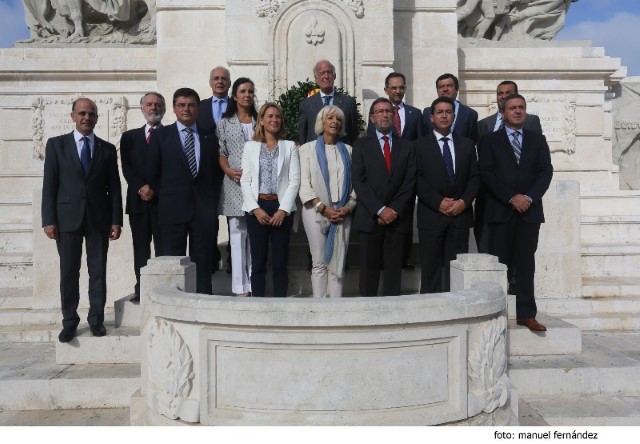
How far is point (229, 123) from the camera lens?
5488 mm

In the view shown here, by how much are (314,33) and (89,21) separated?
530cm

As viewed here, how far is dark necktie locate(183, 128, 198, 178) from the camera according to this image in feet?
16.9

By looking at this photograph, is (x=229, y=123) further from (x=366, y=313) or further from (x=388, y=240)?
(x=366, y=313)

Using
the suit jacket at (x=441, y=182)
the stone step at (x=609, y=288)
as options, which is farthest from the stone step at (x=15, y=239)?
the stone step at (x=609, y=288)

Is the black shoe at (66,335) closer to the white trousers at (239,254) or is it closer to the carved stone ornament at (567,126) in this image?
the white trousers at (239,254)

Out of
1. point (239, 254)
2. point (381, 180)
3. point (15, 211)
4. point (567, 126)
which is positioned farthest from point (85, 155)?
point (567, 126)

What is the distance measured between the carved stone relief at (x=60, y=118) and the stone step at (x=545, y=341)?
26.1 ft

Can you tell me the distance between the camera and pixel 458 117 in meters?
6.02

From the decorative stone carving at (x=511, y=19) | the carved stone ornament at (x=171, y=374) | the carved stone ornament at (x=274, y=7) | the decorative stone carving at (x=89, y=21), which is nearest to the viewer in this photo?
the carved stone ornament at (x=171, y=374)

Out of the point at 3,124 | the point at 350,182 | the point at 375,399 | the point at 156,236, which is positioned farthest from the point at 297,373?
the point at 3,124

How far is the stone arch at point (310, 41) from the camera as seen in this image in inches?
339

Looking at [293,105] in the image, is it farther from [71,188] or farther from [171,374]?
[171,374]

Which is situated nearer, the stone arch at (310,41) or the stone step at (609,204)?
the stone arch at (310,41)

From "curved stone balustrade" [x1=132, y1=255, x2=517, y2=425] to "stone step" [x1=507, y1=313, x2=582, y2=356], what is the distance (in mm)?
1222
